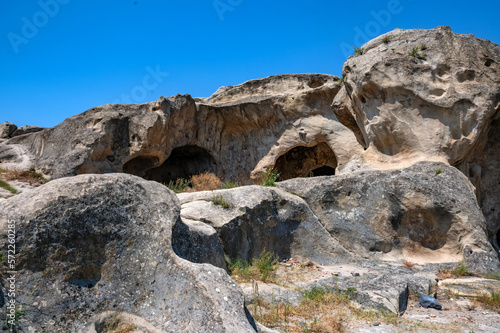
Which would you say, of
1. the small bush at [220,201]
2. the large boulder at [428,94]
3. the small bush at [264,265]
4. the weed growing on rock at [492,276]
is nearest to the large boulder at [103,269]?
the small bush at [264,265]

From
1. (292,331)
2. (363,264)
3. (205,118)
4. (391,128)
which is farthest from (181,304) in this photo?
(205,118)

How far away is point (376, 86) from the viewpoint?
314 inches

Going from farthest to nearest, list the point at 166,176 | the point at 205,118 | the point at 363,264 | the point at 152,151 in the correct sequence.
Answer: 1. the point at 166,176
2. the point at 205,118
3. the point at 152,151
4. the point at 363,264

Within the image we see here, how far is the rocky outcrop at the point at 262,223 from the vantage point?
5426 mm

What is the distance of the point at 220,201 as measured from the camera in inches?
228

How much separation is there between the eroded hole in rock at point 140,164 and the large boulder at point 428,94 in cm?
918

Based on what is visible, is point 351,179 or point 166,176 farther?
point 166,176

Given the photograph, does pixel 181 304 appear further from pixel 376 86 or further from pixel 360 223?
pixel 376 86

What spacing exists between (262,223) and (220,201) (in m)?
0.74

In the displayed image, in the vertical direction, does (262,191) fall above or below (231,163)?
below

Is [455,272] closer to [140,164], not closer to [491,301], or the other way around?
[491,301]

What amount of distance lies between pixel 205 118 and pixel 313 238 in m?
→ 10.8

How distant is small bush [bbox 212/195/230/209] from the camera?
5724 millimetres

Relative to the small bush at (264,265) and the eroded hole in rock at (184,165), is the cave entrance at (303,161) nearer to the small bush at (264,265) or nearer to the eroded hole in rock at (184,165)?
the eroded hole in rock at (184,165)
